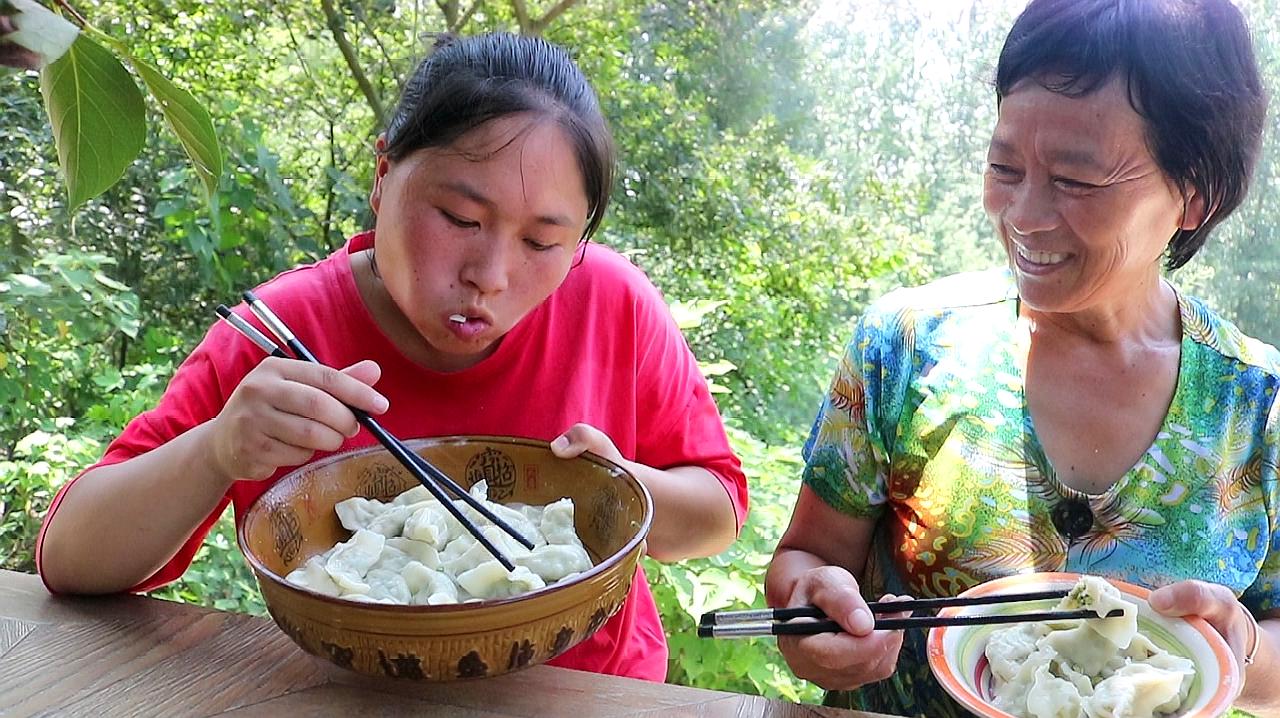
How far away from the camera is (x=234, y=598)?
2.99 metres

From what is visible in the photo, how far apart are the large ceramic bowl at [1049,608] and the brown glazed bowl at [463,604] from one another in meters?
0.34

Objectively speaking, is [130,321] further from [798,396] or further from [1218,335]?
[1218,335]

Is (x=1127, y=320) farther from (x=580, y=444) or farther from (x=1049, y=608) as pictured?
(x=580, y=444)

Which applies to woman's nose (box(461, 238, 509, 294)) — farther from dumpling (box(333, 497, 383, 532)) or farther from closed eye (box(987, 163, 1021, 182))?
closed eye (box(987, 163, 1021, 182))

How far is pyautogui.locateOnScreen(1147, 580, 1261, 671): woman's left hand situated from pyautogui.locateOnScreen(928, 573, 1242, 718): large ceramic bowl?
0.04 ft

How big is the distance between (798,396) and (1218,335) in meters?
2.53

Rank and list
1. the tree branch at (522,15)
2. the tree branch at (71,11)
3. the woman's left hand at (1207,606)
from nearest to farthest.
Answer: the tree branch at (71,11)
the woman's left hand at (1207,606)
the tree branch at (522,15)

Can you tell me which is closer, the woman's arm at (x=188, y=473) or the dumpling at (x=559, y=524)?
the woman's arm at (x=188, y=473)

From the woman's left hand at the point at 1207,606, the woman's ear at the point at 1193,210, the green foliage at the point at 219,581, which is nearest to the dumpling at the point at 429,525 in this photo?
the woman's left hand at the point at 1207,606

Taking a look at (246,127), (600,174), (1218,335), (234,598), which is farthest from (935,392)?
(246,127)

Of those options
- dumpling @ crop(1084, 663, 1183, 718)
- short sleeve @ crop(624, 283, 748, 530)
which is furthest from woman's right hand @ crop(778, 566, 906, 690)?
short sleeve @ crop(624, 283, 748, 530)

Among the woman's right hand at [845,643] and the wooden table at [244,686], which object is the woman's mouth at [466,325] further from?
the woman's right hand at [845,643]

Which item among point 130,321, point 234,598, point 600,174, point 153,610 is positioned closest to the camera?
point 153,610

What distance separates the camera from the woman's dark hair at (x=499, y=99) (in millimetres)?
1326
